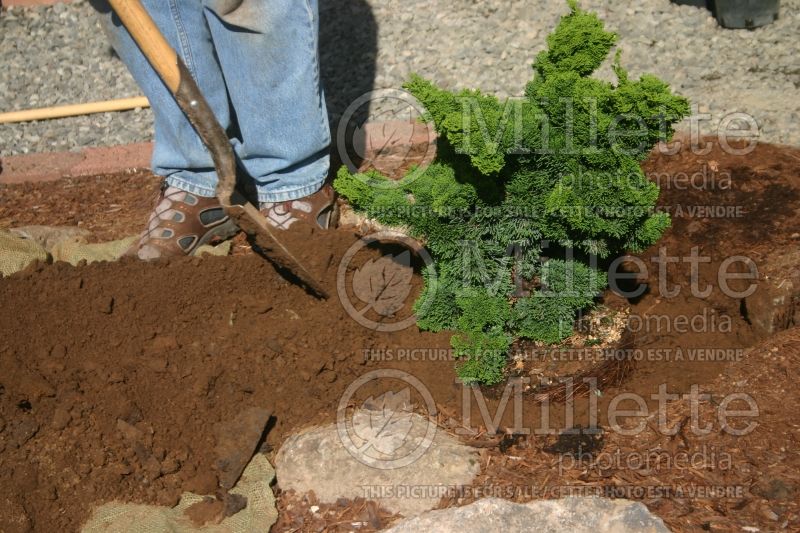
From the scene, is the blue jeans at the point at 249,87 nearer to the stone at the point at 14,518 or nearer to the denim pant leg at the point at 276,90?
the denim pant leg at the point at 276,90

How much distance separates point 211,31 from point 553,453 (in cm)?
221

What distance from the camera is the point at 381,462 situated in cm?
302

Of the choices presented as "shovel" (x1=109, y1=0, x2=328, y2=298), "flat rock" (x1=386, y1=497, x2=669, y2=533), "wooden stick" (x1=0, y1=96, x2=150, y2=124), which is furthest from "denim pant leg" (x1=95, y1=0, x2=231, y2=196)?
"flat rock" (x1=386, y1=497, x2=669, y2=533)

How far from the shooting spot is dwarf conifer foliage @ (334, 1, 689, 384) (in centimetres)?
279

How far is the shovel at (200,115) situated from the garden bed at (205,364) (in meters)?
0.14

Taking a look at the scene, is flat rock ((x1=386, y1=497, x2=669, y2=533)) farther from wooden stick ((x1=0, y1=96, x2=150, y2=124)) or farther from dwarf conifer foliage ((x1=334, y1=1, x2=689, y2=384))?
wooden stick ((x1=0, y1=96, x2=150, y2=124))

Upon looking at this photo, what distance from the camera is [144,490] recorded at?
3.04m

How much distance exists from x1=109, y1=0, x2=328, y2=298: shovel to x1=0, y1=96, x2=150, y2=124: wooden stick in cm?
204

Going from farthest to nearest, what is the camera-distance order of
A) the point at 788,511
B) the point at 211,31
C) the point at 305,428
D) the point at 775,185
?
the point at 775,185 → the point at 211,31 → the point at 305,428 → the point at 788,511

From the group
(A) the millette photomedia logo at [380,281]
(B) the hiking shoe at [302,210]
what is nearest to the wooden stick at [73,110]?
(B) the hiking shoe at [302,210]

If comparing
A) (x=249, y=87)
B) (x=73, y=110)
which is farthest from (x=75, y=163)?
(x=249, y=87)

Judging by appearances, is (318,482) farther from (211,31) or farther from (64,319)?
(211,31)

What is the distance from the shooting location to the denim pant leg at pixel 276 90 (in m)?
3.45

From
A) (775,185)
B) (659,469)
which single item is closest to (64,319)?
(659,469)
